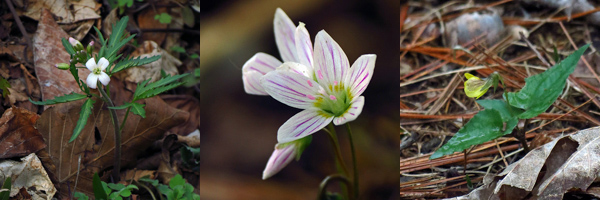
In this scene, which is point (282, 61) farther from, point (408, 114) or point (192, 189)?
point (408, 114)

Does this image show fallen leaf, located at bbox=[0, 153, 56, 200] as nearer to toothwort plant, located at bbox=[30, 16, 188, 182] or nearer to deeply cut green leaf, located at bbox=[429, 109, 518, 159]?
toothwort plant, located at bbox=[30, 16, 188, 182]

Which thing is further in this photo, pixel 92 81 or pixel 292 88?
pixel 92 81

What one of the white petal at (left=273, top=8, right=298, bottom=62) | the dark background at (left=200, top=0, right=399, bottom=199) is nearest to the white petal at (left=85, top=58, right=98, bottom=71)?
the dark background at (left=200, top=0, right=399, bottom=199)

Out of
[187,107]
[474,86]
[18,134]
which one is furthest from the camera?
[187,107]

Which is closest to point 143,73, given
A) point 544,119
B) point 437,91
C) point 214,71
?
point 214,71

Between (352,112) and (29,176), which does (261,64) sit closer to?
(352,112)

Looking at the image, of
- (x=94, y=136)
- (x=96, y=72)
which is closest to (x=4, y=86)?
(x=94, y=136)
